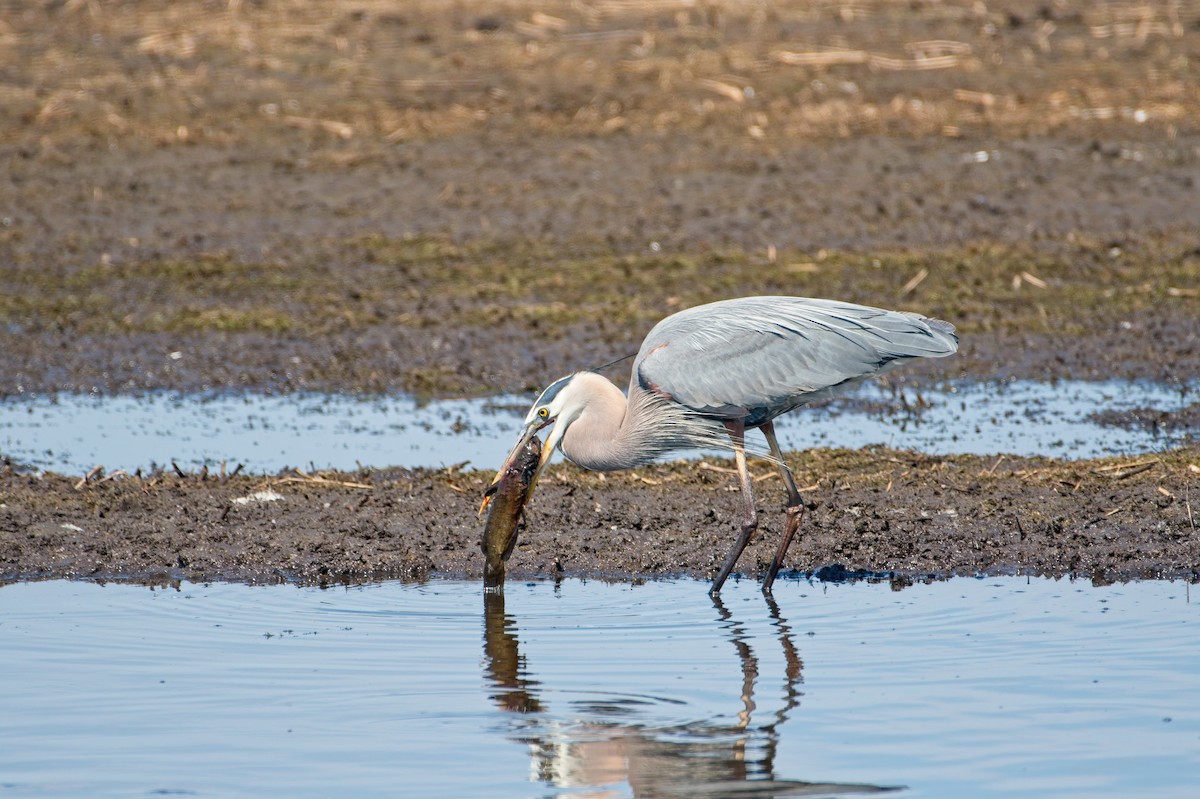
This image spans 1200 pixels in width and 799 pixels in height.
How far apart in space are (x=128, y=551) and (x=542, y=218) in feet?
24.1

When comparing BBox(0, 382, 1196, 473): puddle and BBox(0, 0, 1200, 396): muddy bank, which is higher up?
BBox(0, 0, 1200, 396): muddy bank

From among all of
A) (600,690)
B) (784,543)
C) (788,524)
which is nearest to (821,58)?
(788,524)

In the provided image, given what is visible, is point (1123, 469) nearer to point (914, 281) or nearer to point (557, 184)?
point (914, 281)

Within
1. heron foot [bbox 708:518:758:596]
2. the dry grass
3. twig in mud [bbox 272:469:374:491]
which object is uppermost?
the dry grass

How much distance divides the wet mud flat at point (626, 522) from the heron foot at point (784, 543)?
28 centimetres

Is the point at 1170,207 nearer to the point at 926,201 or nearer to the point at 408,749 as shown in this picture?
the point at 926,201

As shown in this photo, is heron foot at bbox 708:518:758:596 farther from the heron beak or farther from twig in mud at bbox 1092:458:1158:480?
twig in mud at bbox 1092:458:1158:480

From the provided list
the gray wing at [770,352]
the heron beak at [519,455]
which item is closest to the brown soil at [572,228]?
the heron beak at [519,455]

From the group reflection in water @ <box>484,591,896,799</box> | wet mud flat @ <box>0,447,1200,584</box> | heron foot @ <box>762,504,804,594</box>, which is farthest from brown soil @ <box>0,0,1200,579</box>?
reflection in water @ <box>484,591,896,799</box>

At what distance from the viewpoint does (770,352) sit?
25.1 ft

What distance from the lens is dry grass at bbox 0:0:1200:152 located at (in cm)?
1630

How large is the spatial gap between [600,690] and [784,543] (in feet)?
5.43

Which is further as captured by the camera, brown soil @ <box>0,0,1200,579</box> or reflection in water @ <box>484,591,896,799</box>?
brown soil @ <box>0,0,1200,579</box>

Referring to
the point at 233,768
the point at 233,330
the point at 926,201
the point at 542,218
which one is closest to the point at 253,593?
the point at 233,768
